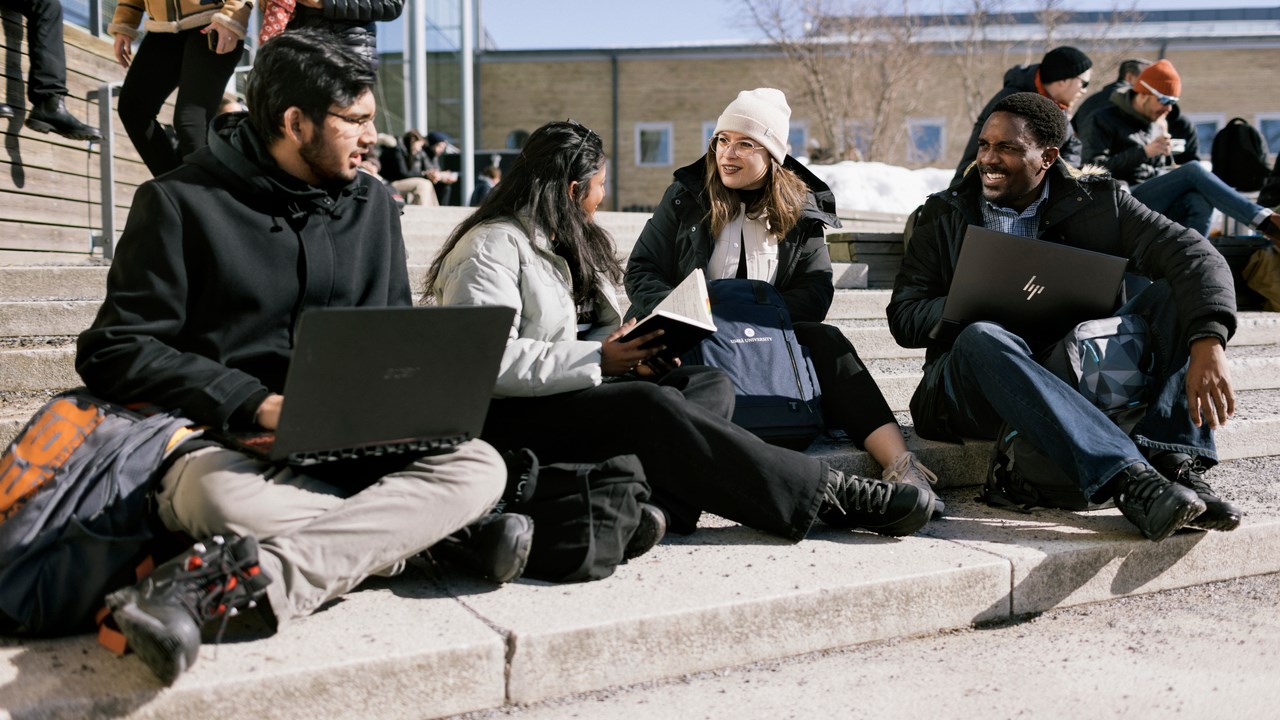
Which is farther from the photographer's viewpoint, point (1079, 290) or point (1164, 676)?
point (1079, 290)

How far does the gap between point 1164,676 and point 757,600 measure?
41.5 inches

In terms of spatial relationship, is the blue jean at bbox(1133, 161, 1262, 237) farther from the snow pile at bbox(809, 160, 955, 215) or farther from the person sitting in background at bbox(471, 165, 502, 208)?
the person sitting in background at bbox(471, 165, 502, 208)

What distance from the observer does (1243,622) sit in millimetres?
3248

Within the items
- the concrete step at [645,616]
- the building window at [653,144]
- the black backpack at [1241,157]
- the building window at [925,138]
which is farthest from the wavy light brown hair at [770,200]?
the building window at [653,144]

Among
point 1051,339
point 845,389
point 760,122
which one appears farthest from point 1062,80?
point 845,389

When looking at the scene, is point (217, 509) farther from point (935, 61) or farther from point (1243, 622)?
point (935, 61)

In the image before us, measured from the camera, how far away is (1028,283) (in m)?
3.79

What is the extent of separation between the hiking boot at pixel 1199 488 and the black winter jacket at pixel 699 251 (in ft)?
4.34

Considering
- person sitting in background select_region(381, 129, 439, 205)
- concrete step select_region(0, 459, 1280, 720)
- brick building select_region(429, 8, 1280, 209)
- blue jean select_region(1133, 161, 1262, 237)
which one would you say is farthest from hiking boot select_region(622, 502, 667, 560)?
brick building select_region(429, 8, 1280, 209)

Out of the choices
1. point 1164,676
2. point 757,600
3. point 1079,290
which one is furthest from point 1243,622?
point 757,600

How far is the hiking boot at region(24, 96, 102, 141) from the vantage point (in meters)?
5.92

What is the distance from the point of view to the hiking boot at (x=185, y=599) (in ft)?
6.89

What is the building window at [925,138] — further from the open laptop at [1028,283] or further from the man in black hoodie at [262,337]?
the man in black hoodie at [262,337]

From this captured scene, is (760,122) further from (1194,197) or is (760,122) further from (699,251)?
(1194,197)
